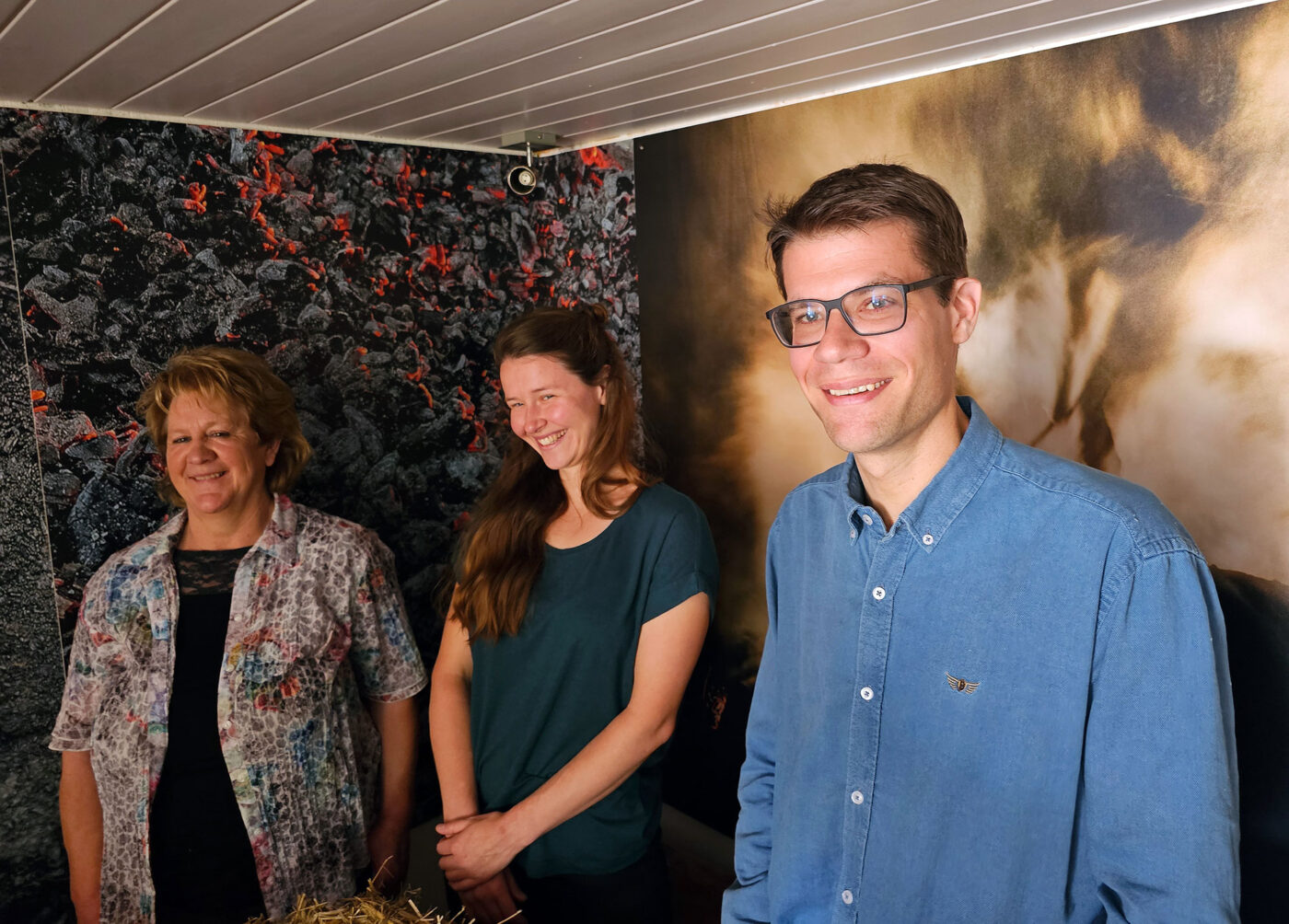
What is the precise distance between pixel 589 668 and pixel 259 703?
807 millimetres

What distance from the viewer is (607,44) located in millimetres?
1906

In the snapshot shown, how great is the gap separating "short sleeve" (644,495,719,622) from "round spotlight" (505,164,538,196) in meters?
1.44

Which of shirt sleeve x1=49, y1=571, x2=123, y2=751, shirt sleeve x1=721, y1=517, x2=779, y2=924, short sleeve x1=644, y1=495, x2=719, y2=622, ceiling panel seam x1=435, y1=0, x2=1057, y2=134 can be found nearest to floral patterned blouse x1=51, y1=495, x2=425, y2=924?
shirt sleeve x1=49, y1=571, x2=123, y2=751

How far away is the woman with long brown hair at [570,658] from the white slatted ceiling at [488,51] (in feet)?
2.04

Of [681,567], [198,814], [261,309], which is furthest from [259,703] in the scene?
[261,309]

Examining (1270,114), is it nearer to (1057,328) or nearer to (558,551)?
(1057,328)

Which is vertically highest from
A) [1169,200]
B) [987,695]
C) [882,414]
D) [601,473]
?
[1169,200]

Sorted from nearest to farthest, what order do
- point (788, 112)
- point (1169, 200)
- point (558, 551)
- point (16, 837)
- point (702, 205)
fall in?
point (1169, 200)
point (558, 551)
point (16, 837)
point (788, 112)
point (702, 205)

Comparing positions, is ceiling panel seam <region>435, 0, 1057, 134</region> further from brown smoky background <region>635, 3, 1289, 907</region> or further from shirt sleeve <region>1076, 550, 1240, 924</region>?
shirt sleeve <region>1076, 550, 1240, 924</region>

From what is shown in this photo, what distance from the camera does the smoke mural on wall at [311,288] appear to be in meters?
2.35

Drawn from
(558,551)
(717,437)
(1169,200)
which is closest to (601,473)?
(558,551)

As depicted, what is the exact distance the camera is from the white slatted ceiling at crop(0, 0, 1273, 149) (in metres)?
1.67

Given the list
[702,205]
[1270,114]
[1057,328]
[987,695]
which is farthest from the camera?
[702,205]

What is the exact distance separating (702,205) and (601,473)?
3.45 ft
